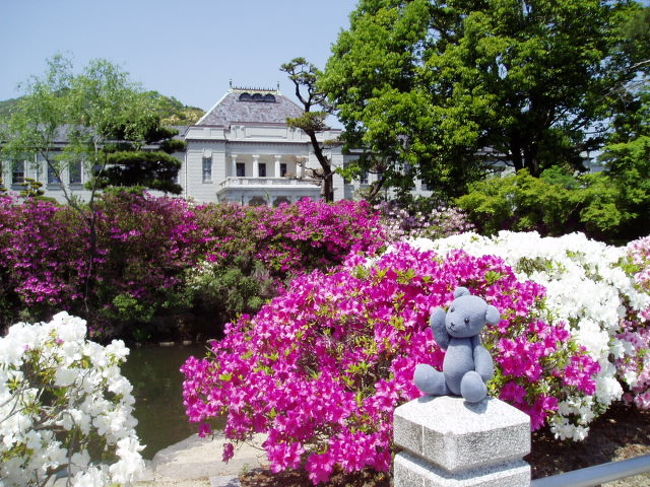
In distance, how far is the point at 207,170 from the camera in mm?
Answer: 44375

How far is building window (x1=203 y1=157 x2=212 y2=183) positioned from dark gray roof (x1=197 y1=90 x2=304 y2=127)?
390cm

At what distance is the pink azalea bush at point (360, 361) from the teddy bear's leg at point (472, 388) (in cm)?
124

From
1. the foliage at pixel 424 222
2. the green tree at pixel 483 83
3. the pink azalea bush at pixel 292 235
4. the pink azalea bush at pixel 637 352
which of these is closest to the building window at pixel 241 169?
the green tree at pixel 483 83

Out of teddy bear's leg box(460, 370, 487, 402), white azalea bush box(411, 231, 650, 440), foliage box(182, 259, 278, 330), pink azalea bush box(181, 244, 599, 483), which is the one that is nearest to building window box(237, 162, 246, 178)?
foliage box(182, 259, 278, 330)

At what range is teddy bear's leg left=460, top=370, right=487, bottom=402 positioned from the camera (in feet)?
8.69

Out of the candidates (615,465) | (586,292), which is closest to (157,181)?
(586,292)

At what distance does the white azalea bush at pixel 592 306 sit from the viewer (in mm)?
4871

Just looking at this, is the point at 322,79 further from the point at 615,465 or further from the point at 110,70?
the point at 615,465

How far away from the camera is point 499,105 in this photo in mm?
17219

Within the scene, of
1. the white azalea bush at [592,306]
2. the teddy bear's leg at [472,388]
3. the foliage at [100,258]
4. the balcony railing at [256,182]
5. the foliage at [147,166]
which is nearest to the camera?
the teddy bear's leg at [472,388]

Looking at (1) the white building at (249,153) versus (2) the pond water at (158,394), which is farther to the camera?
(1) the white building at (249,153)

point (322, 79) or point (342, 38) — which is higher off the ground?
point (342, 38)

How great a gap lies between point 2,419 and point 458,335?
7.52 ft

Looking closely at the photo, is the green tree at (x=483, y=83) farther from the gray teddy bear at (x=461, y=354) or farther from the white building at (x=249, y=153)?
the white building at (x=249, y=153)
